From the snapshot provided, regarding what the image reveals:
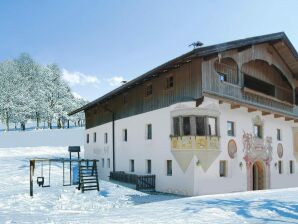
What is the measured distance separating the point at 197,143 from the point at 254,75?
8382 mm

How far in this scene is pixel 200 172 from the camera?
1961 centimetres

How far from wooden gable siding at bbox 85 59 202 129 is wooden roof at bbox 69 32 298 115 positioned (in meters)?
0.44

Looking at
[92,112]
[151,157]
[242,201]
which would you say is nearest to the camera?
[242,201]

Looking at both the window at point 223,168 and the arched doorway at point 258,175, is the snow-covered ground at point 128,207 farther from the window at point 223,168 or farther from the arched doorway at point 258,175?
the arched doorway at point 258,175

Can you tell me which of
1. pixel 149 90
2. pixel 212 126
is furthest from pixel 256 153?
pixel 149 90

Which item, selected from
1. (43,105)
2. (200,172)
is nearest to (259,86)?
(200,172)

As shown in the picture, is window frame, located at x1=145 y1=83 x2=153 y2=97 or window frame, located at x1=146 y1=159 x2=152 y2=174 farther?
window frame, located at x1=145 y1=83 x2=153 y2=97

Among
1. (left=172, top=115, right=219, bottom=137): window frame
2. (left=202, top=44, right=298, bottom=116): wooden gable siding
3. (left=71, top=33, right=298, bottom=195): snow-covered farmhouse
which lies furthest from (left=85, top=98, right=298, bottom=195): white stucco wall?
(left=202, top=44, right=298, bottom=116): wooden gable siding

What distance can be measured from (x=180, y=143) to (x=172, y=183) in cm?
267

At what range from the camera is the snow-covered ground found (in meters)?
12.8

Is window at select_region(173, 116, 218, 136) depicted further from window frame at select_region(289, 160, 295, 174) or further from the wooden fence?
window frame at select_region(289, 160, 295, 174)

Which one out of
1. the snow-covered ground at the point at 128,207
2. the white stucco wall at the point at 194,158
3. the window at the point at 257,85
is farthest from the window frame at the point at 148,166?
the window at the point at 257,85

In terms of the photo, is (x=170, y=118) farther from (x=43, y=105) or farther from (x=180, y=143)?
(x=43, y=105)

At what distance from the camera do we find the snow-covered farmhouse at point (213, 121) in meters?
19.8
